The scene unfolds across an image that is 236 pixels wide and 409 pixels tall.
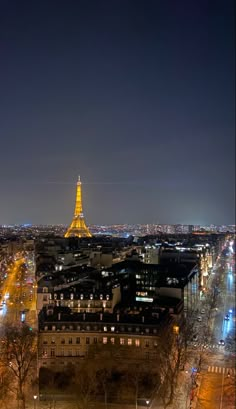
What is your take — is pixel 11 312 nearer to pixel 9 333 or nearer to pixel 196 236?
pixel 9 333

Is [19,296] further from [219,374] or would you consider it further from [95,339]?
[219,374]

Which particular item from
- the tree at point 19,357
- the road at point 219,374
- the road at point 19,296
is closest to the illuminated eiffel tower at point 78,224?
the road at point 19,296

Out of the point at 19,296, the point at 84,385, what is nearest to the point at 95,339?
the point at 84,385

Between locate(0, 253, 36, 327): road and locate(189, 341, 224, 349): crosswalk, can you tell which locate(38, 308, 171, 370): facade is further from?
locate(0, 253, 36, 327): road

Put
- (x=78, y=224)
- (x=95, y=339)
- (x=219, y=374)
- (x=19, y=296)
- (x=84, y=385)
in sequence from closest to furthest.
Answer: (x=219, y=374) → (x=84, y=385) → (x=95, y=339) → (x=19, y=296) → (x=78, y=224)

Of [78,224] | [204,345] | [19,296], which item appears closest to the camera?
[204,345]

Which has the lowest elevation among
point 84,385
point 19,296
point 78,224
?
point 84,385

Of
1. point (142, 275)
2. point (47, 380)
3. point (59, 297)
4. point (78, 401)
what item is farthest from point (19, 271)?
point (78, 401)

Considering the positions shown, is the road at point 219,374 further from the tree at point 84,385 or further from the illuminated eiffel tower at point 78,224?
the illuminated eiffel tower at point 78,224

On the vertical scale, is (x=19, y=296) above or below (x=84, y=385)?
above

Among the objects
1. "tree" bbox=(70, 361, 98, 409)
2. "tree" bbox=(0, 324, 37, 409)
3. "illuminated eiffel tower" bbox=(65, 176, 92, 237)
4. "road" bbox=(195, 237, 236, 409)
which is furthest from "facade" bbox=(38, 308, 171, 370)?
"illuminated eiffel tower" bbox=(65, 176, 92, 237)
